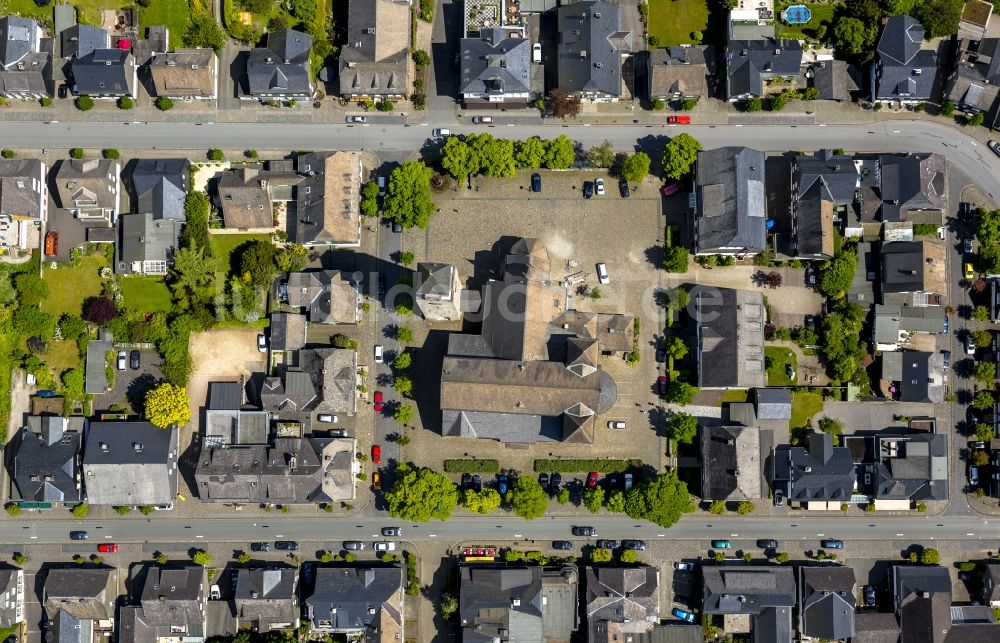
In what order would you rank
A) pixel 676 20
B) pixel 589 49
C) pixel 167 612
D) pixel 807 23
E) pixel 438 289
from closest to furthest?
pixel 438 289 → pixel 167 612 → pixel 589 49 → pixel 807 23 → pixel 676 20

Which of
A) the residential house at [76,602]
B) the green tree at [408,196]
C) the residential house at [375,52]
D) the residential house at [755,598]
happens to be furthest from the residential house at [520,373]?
the residential house at [76,602]

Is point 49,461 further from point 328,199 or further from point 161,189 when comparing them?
point 328,199

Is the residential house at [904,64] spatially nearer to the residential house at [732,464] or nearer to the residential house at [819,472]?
the residential house at [819,472]

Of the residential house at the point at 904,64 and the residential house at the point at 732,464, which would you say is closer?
the residential house at the point at 732,464

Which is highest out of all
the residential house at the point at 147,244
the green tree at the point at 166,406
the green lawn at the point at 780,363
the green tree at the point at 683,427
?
the residential house at the point at 147,244

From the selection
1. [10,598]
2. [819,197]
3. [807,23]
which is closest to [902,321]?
[819,197]

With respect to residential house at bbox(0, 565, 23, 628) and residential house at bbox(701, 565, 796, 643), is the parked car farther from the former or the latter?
residential house at bbox(0, 565, 23, 628)

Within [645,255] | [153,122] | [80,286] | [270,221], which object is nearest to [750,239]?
[645,255]
